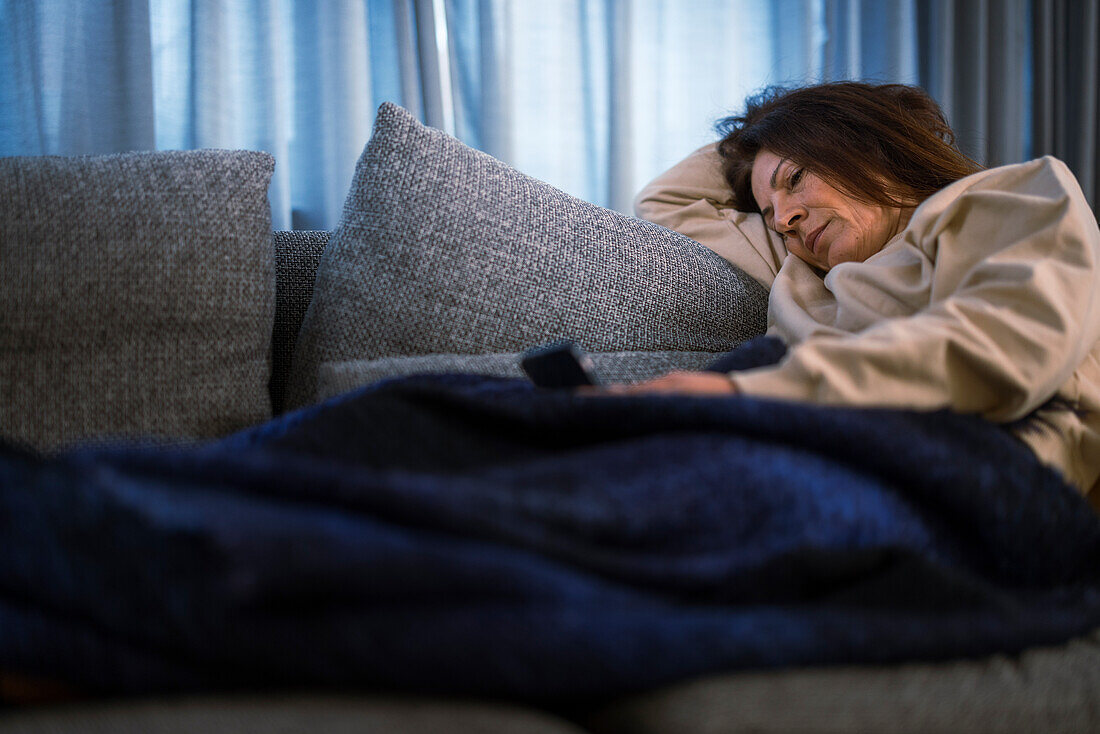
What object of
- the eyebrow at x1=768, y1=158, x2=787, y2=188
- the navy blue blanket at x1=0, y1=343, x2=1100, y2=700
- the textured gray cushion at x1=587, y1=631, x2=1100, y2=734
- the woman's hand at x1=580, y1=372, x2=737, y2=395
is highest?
the eyebrow at x1=768, y1=158, x2=787, y2=188

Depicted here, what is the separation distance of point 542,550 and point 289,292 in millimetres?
826

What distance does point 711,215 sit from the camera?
1.41m

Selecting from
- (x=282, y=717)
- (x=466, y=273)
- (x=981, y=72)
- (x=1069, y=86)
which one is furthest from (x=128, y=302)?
(x=1069, y=86)

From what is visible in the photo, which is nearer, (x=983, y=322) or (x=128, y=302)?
(x=983, y=322)

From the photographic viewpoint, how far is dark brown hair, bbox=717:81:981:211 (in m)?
1.14

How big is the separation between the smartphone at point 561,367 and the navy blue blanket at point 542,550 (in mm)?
90

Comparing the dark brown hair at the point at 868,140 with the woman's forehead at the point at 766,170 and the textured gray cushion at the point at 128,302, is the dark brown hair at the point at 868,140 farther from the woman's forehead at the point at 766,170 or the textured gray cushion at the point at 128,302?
the textured gray cushion at the point at 128,302

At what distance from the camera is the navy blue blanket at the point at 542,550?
0.43 meters

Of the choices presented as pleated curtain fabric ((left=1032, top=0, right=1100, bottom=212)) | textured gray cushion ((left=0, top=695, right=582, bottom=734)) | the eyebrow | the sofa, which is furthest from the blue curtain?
textured gray cushion ((left=0, top=695, right=582, bottom=734))

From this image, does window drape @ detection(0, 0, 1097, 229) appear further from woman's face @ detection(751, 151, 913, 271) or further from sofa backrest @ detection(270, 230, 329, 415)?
woman's face @ detection(751, 151, 913, 271)

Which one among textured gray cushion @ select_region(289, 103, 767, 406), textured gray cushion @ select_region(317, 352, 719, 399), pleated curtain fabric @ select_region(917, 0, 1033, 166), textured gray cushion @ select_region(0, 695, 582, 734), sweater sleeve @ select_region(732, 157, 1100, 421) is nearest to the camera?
textured gray cushion @ select_region(0, 695, 582, 734)

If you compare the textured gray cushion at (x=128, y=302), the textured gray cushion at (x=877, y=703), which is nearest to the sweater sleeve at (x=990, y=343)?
the textured gray cushion at (x=877, y=703)

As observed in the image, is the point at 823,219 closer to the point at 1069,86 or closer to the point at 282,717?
the point at 282,717

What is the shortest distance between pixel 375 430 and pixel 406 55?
1.37 meters
